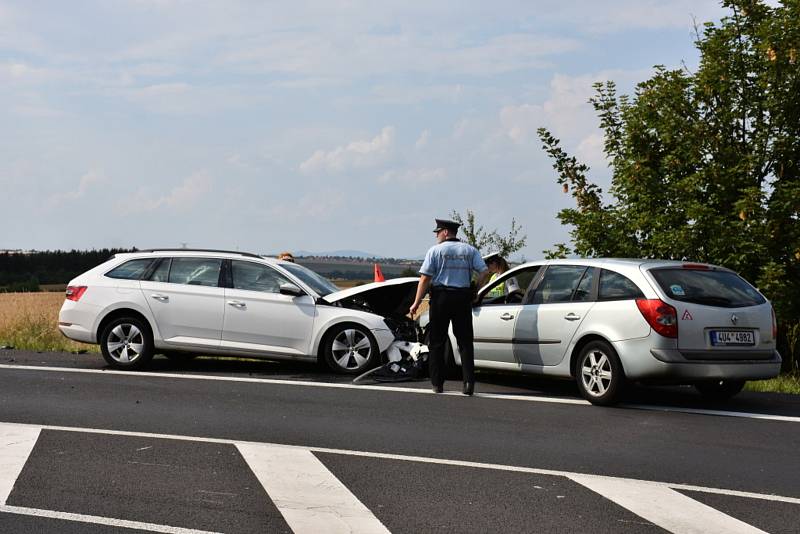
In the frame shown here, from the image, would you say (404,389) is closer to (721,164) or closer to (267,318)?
(267,318)

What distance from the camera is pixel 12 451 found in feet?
25.1

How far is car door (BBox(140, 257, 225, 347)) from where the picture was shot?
1360cm

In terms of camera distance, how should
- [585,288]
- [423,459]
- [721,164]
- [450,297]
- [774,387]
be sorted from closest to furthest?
[423,459] → [585,288] → [450,297] → [774,387] → [721,164]

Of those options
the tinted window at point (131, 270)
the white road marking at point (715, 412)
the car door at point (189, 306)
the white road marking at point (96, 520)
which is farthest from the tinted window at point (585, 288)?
the white road marking at point (96, 520)

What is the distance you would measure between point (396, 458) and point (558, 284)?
440cm

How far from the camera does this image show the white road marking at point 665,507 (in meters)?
5.69

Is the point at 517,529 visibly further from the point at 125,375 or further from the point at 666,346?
the point at 125,375

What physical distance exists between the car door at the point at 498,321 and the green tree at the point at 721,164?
599 cm

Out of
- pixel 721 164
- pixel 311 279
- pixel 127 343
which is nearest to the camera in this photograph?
pixel 127 343

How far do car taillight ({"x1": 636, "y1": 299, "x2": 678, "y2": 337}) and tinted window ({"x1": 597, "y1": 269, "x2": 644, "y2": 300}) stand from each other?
9.0 inches

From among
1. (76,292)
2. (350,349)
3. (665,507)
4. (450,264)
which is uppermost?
(450,264)

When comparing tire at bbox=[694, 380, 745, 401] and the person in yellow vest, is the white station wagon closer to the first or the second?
the person in yellow vest

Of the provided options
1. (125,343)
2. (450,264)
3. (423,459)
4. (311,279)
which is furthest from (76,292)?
(423,459)

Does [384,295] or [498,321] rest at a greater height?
[384,295]
